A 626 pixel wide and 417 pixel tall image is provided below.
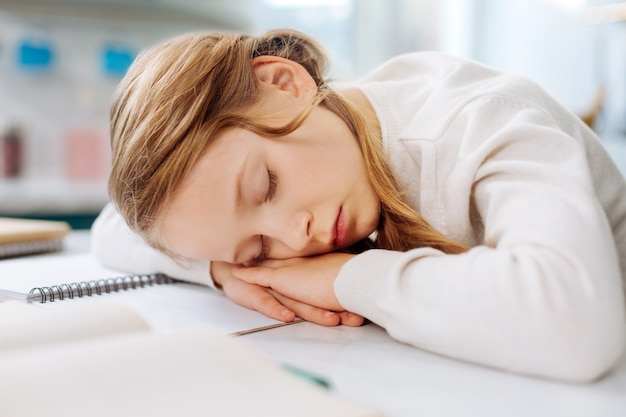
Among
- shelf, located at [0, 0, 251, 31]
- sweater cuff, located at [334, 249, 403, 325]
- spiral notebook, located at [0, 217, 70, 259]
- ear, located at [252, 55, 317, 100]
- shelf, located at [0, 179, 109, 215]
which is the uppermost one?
ear, located at [252, 55, 317, 100]

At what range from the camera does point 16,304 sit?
636mm

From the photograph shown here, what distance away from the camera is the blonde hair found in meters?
0.74

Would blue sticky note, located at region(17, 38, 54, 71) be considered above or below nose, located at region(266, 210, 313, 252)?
below

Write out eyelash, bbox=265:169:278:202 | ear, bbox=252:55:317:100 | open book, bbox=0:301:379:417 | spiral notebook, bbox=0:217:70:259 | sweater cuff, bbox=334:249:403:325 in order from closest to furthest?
open book, bbox=0:301:379:417
sweater cuff, bbox=334:249:403:325
eyelash, bbox=265:169:278:202
ear, bbox=252:55:317:100
spiral notebook, bbox=0:217:70:259

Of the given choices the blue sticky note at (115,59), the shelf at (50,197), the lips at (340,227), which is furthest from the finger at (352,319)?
the blue sticky note at (115,59)

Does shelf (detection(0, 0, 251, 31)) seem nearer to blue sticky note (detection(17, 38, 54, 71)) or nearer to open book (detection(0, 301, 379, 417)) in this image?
blue sticky note (detection(17, 38, 54, 71))

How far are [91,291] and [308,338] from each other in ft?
1.14

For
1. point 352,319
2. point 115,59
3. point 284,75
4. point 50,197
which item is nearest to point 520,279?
point 352,319

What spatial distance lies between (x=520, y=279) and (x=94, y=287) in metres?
0.54

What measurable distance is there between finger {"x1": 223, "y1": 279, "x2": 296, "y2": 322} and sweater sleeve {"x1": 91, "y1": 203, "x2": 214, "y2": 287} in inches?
2.7

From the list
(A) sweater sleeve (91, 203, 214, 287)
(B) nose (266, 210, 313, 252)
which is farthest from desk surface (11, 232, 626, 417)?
(A) sweater sleeve (91, 203, 214, 287)

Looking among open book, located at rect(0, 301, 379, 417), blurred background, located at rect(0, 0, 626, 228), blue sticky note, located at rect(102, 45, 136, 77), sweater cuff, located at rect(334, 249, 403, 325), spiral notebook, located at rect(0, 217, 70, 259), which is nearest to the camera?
open book, located at rect(0, 301, 379, 417)

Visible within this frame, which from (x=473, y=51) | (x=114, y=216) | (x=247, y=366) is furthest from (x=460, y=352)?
(x=473, y=51)

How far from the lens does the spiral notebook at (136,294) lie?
723mm
